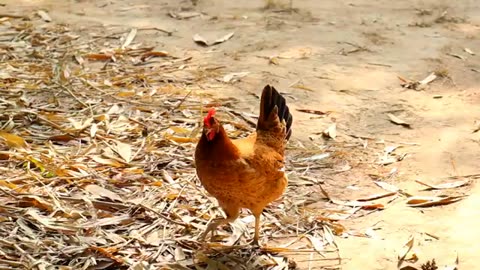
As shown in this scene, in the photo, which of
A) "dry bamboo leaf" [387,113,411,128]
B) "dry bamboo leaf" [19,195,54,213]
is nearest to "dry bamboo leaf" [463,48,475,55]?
"dry bamboo leaf" [387,113,411,128]

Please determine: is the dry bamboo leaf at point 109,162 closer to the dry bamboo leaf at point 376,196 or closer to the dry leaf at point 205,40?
the dry bamboo leaf at point 376,196

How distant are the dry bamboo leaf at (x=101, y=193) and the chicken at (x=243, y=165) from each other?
0.51 meters

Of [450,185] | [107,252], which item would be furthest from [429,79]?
[107,252]

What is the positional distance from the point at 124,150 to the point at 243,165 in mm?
1209

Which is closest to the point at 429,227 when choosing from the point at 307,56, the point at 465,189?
the point at 465,189

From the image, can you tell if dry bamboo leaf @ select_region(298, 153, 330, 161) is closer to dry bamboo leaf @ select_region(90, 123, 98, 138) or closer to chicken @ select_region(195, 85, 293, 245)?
chicken @ select_region(195, 85, 293, 245)

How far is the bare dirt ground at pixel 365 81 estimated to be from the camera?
3.50 metres

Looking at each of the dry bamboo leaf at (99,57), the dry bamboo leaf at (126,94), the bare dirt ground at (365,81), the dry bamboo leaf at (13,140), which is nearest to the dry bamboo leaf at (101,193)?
the dry bamboo leaf at (13,140)

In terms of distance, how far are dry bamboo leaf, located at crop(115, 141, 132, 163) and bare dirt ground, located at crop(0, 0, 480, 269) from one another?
2.85 feet

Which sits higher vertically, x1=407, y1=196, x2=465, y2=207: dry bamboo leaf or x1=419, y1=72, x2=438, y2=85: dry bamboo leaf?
x1=407, y1=196, x2=465, y2=207: dry bamboo leaf

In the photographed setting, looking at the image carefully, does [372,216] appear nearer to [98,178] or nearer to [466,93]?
[98,178]

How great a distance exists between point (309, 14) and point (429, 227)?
11.5ft

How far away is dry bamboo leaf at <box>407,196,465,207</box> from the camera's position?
3668mm

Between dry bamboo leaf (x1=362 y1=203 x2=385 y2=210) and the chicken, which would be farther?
dry bamboo leaf (x1=362 y1=203 x2=385 y2=210)
